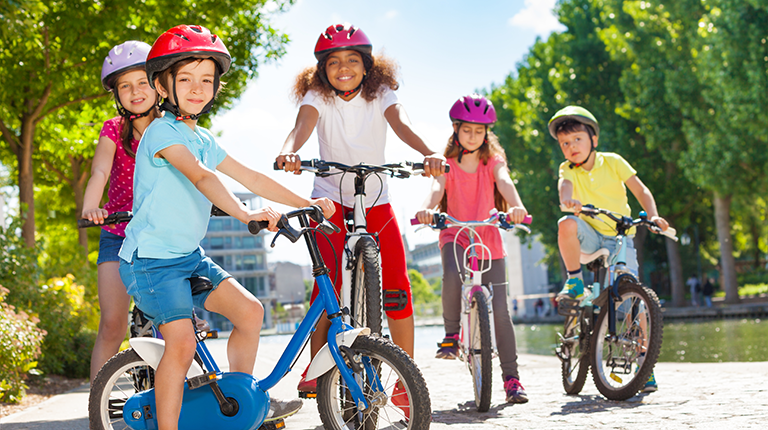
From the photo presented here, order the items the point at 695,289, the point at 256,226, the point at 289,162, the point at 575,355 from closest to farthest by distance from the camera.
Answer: the point at 256,226
the point at 289,162
the point at 575,355
the point at 695,289

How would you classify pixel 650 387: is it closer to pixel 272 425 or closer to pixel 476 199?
pixel 476 199

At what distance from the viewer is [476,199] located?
5789mm

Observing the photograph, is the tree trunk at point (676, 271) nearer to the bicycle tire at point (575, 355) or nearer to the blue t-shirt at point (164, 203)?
the bicycle tire at point (575, 355)

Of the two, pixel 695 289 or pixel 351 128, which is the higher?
pixel 351 128

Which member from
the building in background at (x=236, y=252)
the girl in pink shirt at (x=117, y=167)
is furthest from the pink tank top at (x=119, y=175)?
the building in background at (x=236, y=252)

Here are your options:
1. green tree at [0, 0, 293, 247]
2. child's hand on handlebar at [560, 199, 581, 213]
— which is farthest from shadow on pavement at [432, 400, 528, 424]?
green tree at [0, 0, 293, 247]

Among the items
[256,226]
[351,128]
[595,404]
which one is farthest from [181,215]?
[595,404]

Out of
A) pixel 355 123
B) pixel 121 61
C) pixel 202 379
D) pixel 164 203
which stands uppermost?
pixel 121 61

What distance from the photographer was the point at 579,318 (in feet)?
18.6

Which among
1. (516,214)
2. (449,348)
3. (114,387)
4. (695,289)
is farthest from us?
(695,289)

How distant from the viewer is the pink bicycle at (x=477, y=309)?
4.83m

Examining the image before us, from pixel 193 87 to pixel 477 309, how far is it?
8.40ft

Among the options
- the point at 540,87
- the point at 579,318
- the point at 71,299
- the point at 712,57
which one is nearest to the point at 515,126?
the point at 540,87

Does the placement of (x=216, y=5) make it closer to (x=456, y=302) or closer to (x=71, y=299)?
(x=71, y=299)
